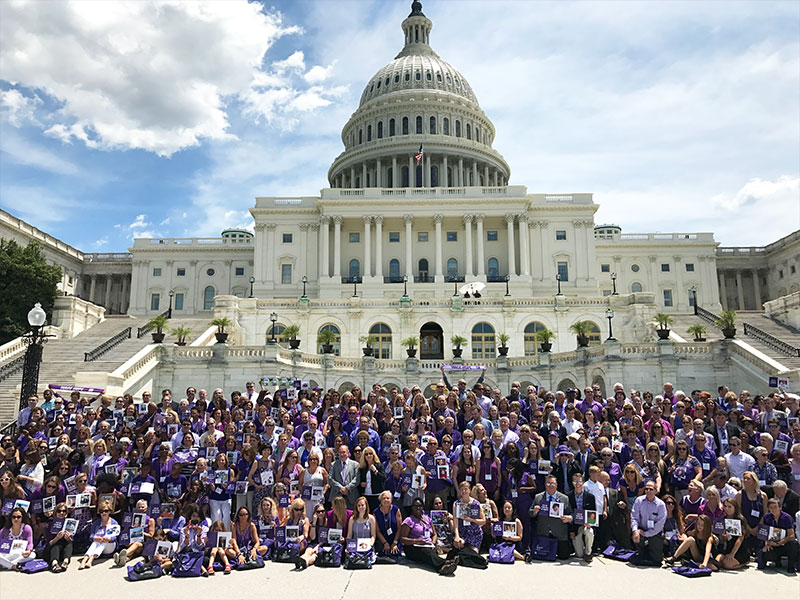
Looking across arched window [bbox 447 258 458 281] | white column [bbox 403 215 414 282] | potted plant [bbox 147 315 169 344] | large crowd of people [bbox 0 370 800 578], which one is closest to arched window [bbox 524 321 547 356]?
potted plant [bbox 147 315 169 344]

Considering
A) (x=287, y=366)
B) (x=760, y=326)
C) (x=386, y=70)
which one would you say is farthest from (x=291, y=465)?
(x=386, y=70)

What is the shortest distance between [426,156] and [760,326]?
58407 mm

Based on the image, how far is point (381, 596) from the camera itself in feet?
33.4

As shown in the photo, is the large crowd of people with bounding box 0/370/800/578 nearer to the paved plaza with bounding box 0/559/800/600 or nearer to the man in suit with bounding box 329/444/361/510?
the man in suit with bounding box 329/444/361/510

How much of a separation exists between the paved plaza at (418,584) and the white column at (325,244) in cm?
6502

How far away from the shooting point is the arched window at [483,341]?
50.0 metres

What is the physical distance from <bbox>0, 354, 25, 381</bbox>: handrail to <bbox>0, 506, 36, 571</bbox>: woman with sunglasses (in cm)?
2454

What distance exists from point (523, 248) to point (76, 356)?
50.7 meters

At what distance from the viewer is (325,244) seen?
77188 mm

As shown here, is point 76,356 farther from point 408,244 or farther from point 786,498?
point 408,244

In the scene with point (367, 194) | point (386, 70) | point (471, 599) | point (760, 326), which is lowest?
point (471, 599)

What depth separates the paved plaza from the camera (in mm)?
10281

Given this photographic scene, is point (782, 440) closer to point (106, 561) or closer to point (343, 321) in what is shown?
point (106, 561)

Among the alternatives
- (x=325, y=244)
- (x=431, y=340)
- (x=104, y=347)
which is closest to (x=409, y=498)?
(x=104, y=347)
